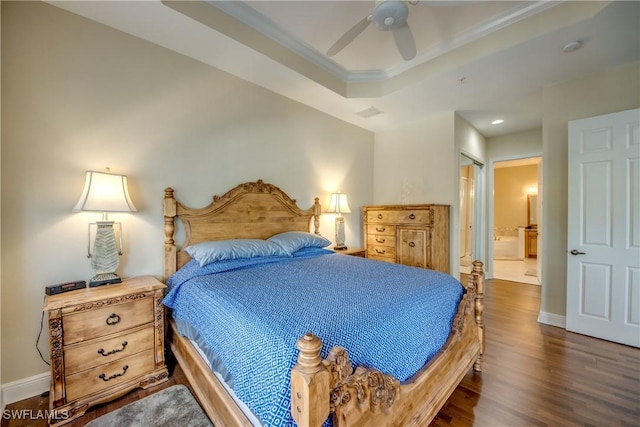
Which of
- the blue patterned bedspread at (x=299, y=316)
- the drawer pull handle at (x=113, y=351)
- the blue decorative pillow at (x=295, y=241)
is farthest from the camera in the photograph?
the blue decorative pillow at (x=295, y=241)

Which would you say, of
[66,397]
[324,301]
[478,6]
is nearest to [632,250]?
[478,6]

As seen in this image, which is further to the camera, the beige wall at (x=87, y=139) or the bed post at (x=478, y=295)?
the bed post at (x=478, y=295)

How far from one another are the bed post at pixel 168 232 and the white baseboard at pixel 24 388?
893mm

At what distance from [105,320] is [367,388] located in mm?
1660

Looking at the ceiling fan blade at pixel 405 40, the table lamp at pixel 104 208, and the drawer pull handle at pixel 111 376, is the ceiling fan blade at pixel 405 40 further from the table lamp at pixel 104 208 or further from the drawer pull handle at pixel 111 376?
the drawer pull handle at pixel 111 376

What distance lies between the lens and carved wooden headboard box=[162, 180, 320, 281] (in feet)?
7.21

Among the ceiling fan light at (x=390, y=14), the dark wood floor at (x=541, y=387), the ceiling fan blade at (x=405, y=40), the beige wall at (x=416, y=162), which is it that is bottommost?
the dark wood floor at (x=541, y=387)

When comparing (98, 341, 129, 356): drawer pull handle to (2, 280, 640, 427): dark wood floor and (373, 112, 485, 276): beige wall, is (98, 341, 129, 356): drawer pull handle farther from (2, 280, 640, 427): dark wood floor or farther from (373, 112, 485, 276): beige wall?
(373, 112, 485, 276): beige wall

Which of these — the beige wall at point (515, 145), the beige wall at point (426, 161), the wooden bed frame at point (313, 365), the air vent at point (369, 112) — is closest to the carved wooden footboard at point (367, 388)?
the wooden bed frame at point (313, 365)

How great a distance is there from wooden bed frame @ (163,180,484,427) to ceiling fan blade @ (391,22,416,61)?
68.6 inches

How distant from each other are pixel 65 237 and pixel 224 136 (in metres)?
1.49

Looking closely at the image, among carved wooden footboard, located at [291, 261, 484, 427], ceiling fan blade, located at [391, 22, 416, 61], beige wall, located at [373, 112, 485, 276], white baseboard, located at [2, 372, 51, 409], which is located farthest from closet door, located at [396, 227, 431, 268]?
white baseboard, located at [2, 372, 51, 409]

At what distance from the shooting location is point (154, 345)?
70.5 inches

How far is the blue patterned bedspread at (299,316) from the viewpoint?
37.3 inches
